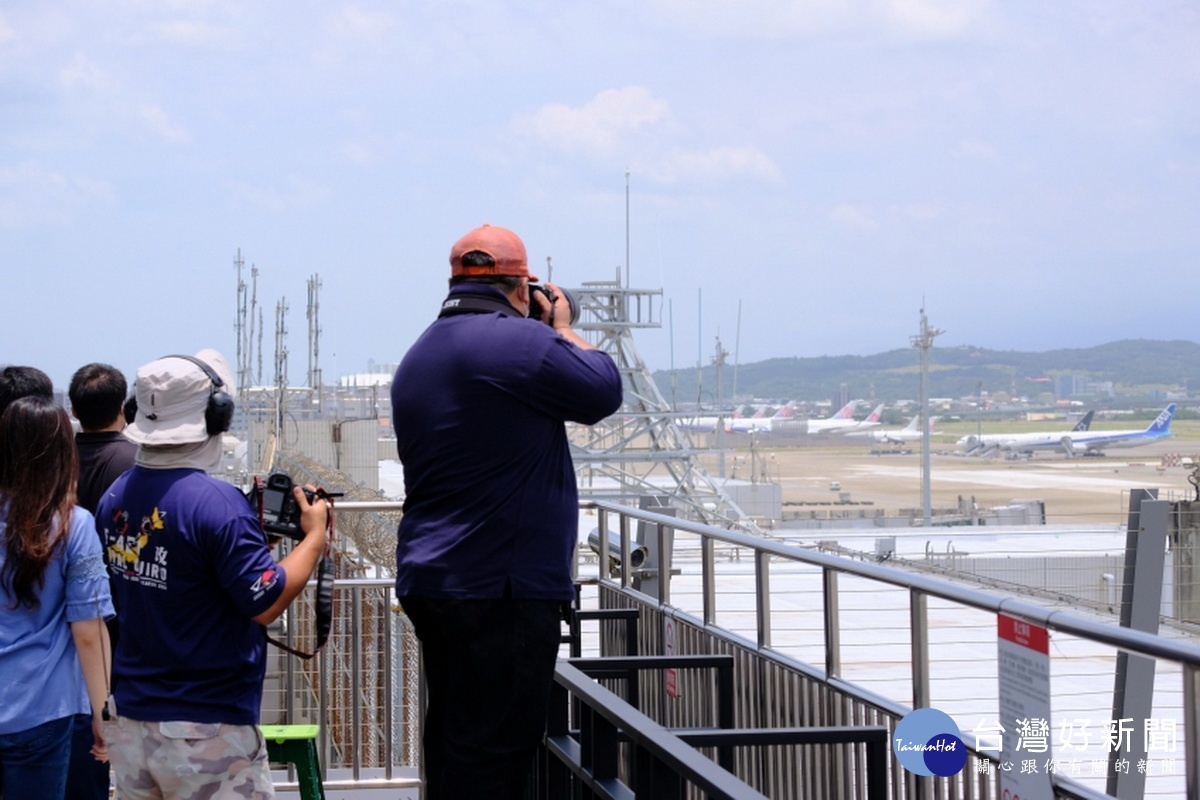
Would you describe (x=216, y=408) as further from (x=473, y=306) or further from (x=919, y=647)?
(x=919, y=647)

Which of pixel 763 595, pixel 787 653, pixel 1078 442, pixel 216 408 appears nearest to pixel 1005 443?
pixel 1078 442

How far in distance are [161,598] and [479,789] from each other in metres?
0.86

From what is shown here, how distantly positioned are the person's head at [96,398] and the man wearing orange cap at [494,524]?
1.71 metres

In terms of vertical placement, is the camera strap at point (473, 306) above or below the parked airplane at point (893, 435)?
above

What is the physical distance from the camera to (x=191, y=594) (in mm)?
3043

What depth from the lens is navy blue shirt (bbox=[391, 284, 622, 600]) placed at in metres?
3.14

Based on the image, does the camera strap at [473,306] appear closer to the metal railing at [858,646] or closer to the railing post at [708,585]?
the metal railing at [858,646]

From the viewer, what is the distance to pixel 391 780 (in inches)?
240

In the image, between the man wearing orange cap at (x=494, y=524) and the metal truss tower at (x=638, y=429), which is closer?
the man wearing orange cap at (x=494, y=524)

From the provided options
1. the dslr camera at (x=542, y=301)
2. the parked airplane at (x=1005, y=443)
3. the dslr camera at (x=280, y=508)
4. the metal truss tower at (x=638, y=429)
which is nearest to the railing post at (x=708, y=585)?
the dslr camera at (x=542, y=301)

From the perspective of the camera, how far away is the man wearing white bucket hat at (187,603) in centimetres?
301

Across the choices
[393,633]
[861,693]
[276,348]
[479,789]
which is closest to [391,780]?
[393,633]

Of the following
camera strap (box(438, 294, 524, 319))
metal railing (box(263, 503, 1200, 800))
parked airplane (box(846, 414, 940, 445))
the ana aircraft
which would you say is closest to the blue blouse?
camera strap (box(438, 294, 524, 319))

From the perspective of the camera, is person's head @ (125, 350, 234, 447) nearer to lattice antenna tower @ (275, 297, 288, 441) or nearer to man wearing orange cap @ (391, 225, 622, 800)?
man wearing orange cap @ (391, 225, 622, 800)
